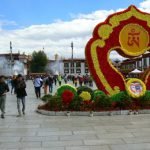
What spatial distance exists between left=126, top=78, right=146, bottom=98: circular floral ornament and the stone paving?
209 cm

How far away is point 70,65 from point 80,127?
117167 millimetres

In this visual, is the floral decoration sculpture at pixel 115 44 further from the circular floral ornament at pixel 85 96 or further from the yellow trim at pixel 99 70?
the circular floral ornament at pixel 85 96

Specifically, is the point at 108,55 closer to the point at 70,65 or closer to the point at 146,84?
the point at 146,84

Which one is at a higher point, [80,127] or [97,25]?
[97,25]

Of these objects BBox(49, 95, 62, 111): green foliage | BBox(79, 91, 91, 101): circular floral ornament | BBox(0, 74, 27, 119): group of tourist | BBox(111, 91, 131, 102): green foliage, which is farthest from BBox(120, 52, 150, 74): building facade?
BBox(0, 74, 27, 119): group of tourist

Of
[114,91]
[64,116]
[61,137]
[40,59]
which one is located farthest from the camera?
[40,59]

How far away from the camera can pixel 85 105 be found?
1670 centimetres

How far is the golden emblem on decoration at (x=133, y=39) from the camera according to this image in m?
19.3

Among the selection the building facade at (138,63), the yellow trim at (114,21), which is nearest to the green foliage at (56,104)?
the yellow trim at (114,21)

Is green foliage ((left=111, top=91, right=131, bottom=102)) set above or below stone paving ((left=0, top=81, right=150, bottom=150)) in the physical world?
above

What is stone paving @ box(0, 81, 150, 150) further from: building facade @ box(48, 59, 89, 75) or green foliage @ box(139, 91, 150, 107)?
building facade @ box(48, 59, 89, 75)

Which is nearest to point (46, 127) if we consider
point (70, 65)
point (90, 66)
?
point (90, 66)

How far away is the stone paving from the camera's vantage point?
1004cm

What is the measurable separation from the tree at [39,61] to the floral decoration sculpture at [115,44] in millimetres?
86667
